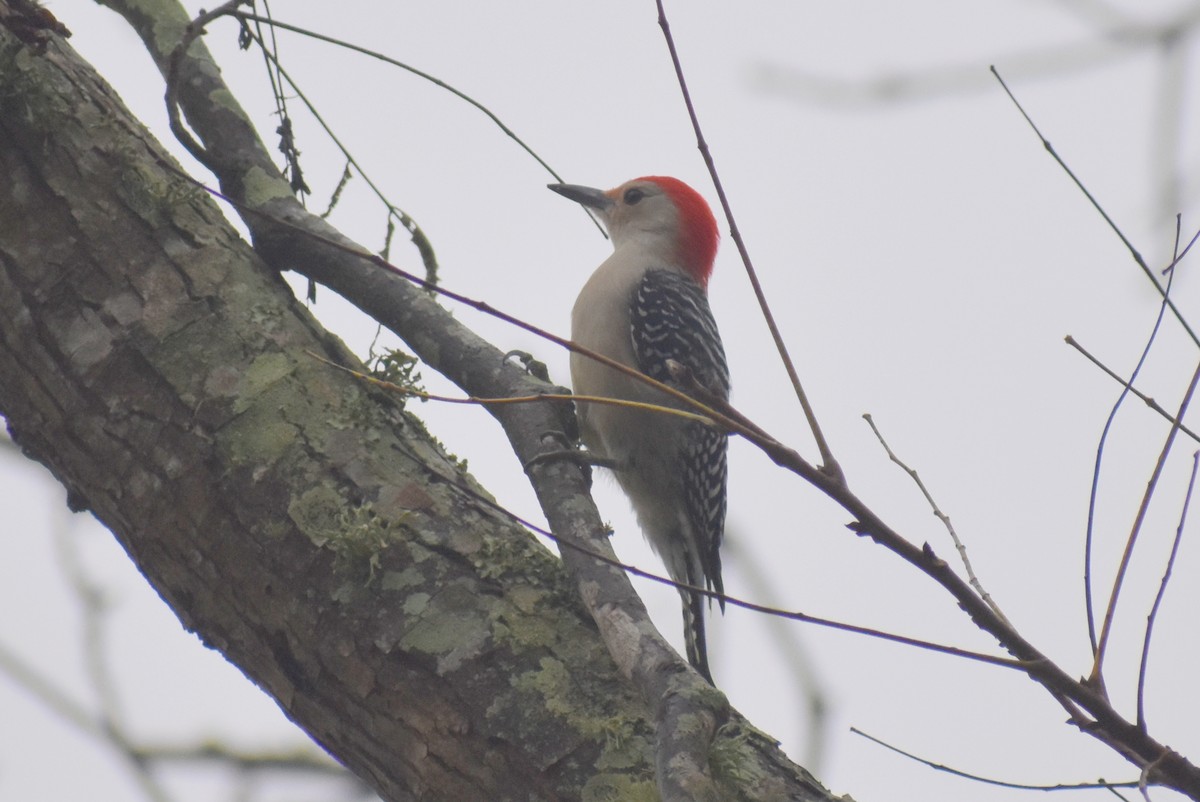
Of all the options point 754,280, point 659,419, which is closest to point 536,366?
point 659,419

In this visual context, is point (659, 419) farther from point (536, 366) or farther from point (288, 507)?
→ point (288, 507)

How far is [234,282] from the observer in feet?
11.0

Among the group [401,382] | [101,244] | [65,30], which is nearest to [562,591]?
[401,382]

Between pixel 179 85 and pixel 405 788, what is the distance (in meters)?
2.53

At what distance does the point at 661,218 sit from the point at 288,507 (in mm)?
4962

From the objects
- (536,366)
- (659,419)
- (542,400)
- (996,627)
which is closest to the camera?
(996,627)

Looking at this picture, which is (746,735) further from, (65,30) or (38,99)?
(65,30)

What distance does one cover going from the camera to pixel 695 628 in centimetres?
586

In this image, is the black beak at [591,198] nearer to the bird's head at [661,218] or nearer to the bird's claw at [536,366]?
the bird's head at [661,218]

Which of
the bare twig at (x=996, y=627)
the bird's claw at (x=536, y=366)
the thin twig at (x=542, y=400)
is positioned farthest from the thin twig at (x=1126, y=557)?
the bird's claw at (x=536, y=366)

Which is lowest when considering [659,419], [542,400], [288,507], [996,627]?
[996,627]

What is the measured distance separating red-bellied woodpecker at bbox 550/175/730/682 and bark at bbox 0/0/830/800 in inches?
104

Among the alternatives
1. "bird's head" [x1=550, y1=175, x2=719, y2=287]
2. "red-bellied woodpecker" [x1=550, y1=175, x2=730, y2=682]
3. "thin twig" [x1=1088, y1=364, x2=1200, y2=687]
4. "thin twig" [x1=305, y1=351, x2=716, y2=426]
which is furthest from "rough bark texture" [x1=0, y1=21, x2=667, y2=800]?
"bird's head" [x1=550, y1=175, x2=719, y2=287]

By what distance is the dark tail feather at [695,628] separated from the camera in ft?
19.1
